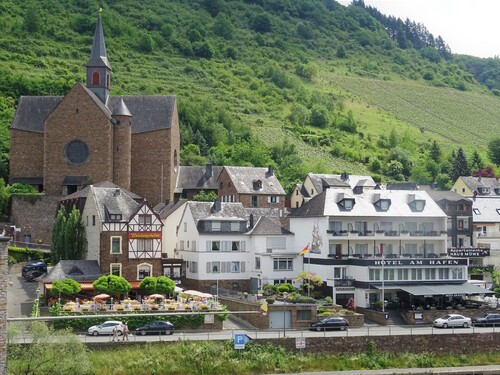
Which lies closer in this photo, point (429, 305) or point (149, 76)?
point (429, 305)

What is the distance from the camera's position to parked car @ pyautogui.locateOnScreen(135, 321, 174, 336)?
55625mm

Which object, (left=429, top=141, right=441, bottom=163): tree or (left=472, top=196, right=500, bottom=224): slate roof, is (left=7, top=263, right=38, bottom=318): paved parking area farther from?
(left=429, top=141, right=441, bottom=163): tree

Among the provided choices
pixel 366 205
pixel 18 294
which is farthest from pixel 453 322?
pixel 18 294

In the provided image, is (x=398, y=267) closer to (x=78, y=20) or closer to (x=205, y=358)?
(x=205, y=358)

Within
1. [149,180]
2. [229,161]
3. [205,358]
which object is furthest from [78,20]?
[205,358]

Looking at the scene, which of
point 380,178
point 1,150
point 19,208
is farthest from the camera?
point 380,178

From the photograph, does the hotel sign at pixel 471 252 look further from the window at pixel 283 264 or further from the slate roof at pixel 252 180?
the slate roof at pixel 252 180

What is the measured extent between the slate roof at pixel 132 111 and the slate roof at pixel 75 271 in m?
28.9

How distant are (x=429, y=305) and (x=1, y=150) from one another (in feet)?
180

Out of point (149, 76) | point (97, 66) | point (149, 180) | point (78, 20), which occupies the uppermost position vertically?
point (78, 20)

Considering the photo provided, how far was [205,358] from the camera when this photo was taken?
173 feet

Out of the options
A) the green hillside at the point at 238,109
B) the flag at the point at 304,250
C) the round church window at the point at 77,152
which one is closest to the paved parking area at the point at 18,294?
the round church window at the point at 77,152

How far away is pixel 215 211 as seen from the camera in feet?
244

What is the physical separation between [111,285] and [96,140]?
100ft
